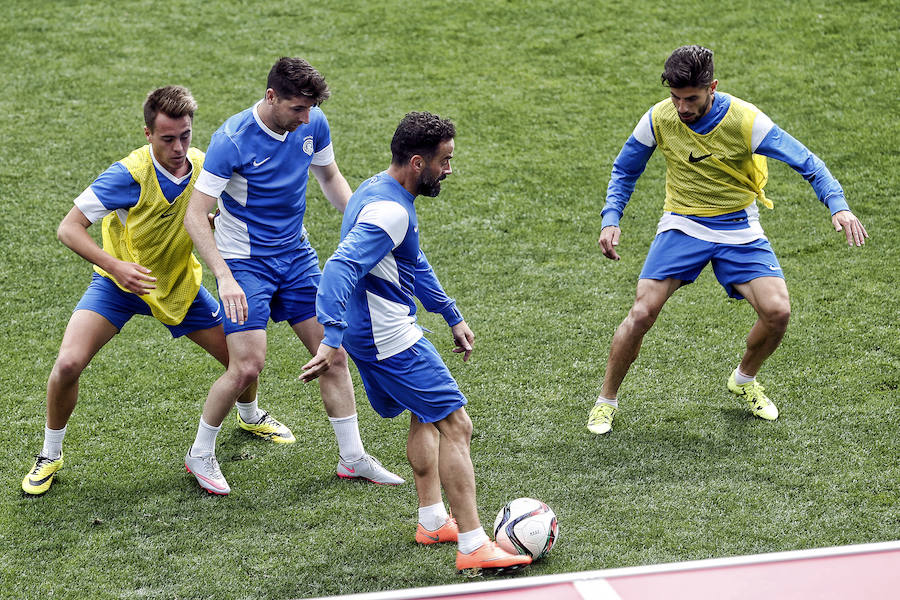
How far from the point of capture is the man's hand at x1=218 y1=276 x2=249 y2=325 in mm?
4453

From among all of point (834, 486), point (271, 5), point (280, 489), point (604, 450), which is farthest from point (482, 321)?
point (271, 5)

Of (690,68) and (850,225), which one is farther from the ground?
(690,68)

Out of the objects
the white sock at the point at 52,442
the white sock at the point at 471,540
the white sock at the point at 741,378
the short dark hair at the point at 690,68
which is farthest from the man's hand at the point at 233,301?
the white sock at the point at 741,378

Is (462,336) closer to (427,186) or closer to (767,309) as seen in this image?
(427,186)

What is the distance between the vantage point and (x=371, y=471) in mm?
4977

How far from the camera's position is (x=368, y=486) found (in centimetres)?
496

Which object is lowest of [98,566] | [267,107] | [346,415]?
[98,566]

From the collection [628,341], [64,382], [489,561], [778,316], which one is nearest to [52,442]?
[64,382]

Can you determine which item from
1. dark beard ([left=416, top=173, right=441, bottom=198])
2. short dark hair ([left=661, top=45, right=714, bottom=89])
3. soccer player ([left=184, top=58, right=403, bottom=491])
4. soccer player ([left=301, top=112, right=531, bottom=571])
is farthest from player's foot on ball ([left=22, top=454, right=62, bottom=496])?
short dark hair ([left=661, top=45, right=714, bottom=89])

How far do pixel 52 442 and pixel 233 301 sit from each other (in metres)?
1.40

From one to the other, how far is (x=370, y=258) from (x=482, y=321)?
285 centimetres

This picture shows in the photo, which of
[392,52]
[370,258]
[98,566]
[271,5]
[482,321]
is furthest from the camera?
[271,5]

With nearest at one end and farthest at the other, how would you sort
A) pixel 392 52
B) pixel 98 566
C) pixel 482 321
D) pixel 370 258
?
pixel 370 258 → pixel 98 566 → pixel 482 321 → pixel 392 52

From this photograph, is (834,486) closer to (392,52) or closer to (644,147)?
(644,147)
